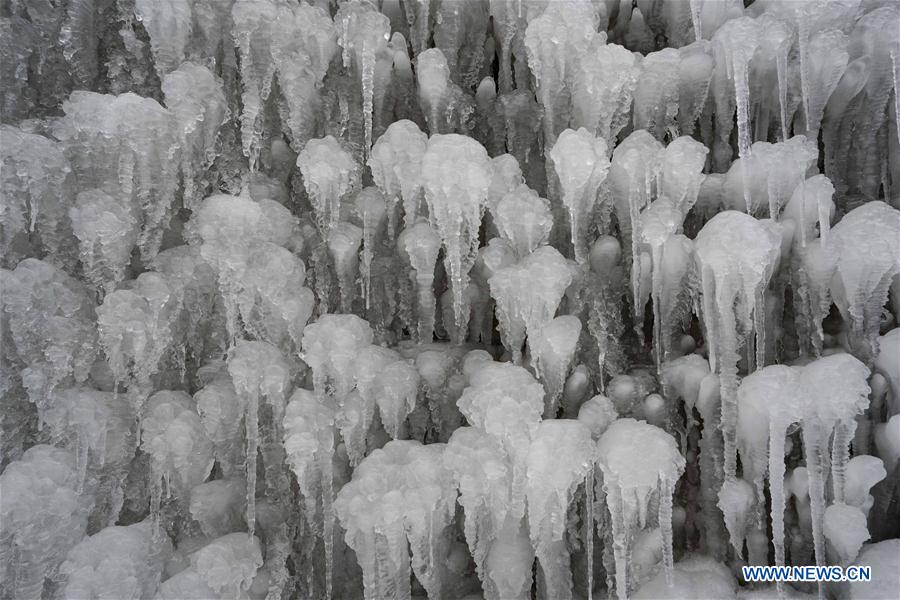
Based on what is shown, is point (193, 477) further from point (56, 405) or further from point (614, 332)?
point (614, 332)

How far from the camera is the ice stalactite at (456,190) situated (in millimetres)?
2873

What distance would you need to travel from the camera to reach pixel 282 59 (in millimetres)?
3273

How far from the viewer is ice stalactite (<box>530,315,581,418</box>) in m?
2.74

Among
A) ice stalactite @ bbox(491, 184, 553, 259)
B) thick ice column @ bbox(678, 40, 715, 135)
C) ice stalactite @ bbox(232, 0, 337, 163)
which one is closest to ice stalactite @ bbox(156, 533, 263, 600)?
ice stalactite @ bbox(491, 184, 553, 259)

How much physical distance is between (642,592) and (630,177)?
1.66 m

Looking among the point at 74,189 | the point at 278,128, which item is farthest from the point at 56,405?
the point at 278,128

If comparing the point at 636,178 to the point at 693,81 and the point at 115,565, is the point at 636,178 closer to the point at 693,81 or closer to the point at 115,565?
the point at 693,81

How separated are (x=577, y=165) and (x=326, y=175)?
110cm

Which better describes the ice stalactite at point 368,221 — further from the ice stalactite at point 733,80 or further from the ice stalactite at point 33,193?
the ice stalactite at point 733,80

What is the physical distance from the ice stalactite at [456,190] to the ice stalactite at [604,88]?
0.58 m

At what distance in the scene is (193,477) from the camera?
281 cm

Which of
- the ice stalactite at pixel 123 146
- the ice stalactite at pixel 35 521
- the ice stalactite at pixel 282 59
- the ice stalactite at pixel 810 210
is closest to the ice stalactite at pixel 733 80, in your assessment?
the ice stalactite at pixel 810 210

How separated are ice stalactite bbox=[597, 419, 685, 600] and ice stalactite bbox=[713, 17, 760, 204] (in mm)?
1157

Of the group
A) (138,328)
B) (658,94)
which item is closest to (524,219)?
(658,94)
